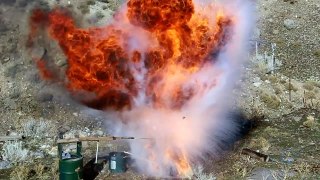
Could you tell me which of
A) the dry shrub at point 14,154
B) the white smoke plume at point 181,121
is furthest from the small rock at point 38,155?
the white smoke plume at point 181,121

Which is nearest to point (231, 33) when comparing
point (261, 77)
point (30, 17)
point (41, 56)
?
point (261, 77)

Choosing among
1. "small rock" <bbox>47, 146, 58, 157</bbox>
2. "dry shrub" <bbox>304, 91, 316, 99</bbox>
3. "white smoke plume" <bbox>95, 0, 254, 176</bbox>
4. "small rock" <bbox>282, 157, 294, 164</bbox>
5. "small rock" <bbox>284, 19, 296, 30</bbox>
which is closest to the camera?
"white smoke plume" <bbox>95, 0, 254, 176</bbox>

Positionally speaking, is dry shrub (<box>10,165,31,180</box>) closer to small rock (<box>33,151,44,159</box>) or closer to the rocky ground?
the rocky ground

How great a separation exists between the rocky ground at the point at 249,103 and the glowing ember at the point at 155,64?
125 centimetres

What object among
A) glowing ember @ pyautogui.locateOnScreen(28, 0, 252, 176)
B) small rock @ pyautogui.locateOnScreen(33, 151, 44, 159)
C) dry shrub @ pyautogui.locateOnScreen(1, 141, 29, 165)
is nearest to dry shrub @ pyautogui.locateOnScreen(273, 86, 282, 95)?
glowing ember @ pyautogui.locateOnScreen(28, 0, 252, 176)

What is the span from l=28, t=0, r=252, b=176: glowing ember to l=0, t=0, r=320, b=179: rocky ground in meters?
1.25

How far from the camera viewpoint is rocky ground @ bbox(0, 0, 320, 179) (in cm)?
1393

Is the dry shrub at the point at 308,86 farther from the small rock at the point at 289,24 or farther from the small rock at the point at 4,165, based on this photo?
the small rock at the point at 4,165

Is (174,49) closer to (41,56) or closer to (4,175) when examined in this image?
(4,175)

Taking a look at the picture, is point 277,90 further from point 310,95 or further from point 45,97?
point 45,97

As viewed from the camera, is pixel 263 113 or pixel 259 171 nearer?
pixel 259 171

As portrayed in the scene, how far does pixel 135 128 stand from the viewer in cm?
1558

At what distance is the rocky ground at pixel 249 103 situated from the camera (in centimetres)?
1393

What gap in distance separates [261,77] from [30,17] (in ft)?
45.2
